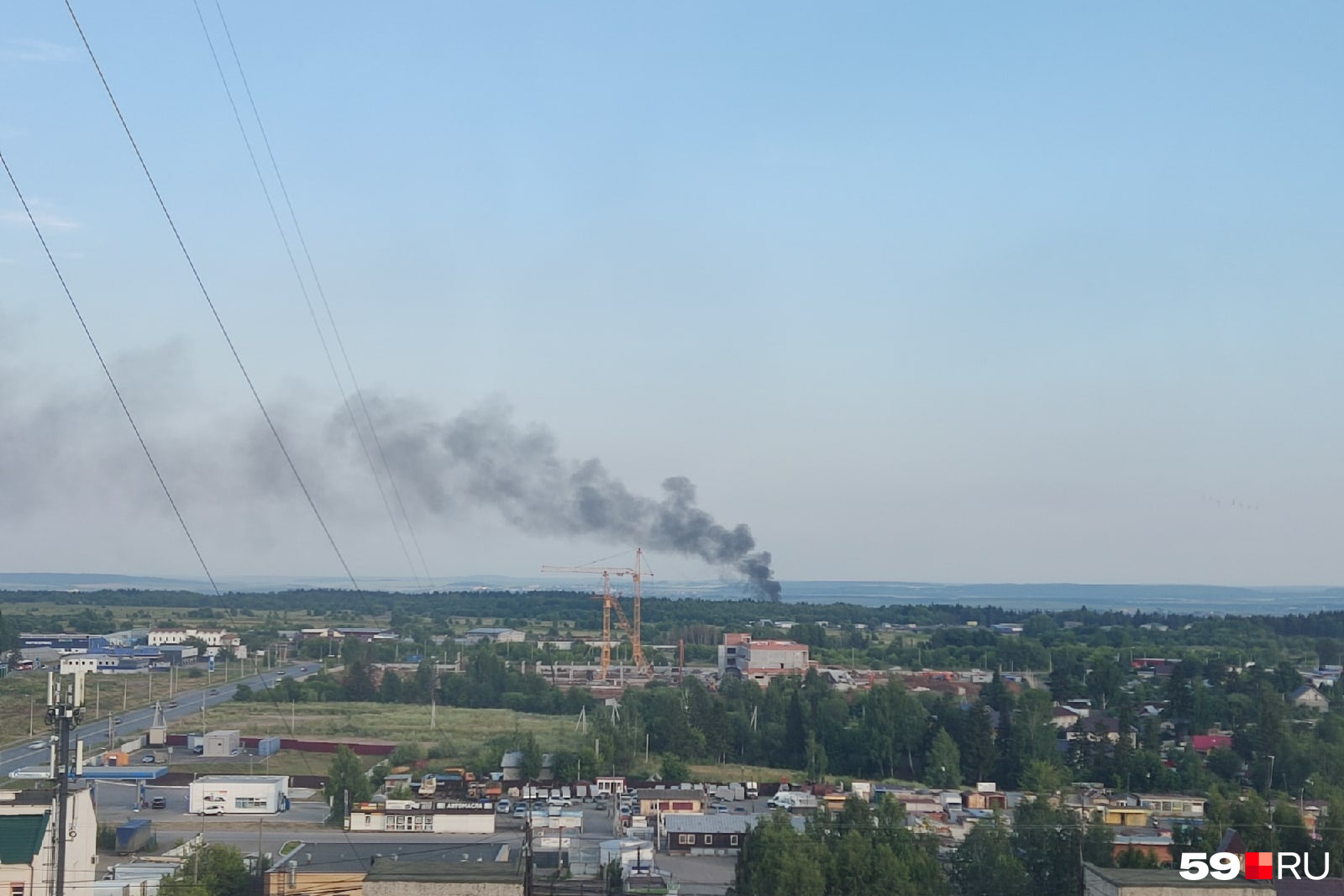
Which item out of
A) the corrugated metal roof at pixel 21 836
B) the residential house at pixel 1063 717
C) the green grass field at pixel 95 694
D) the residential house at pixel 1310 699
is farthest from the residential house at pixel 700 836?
the residential house at pixel 1310 699

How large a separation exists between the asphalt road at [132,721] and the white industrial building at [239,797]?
4.08 feet

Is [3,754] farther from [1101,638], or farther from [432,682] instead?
[1101,638]

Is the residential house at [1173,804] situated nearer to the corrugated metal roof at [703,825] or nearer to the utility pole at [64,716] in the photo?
the corrugated metal roof at [703,825]

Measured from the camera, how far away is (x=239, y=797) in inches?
484

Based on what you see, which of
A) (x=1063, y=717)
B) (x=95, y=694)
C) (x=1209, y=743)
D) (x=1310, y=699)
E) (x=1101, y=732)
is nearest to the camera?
(x=1101, y=732)

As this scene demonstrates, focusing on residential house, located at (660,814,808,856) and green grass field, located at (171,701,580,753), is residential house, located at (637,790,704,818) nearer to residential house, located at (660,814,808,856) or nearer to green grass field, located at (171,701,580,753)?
residential house, located at (660,814,808,856)

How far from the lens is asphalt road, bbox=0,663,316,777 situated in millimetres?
14695

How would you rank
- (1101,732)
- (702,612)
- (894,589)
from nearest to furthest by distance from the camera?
(1101,732) < (702,612) < (894,589)

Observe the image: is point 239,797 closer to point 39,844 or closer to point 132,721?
point 39,844

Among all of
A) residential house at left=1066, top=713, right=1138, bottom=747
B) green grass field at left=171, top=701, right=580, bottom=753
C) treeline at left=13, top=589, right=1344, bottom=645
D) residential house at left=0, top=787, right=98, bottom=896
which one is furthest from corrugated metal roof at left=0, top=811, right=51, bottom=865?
treeline at left=13, top=589, right=1344, bottom=645

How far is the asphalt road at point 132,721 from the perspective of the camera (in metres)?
14.7
